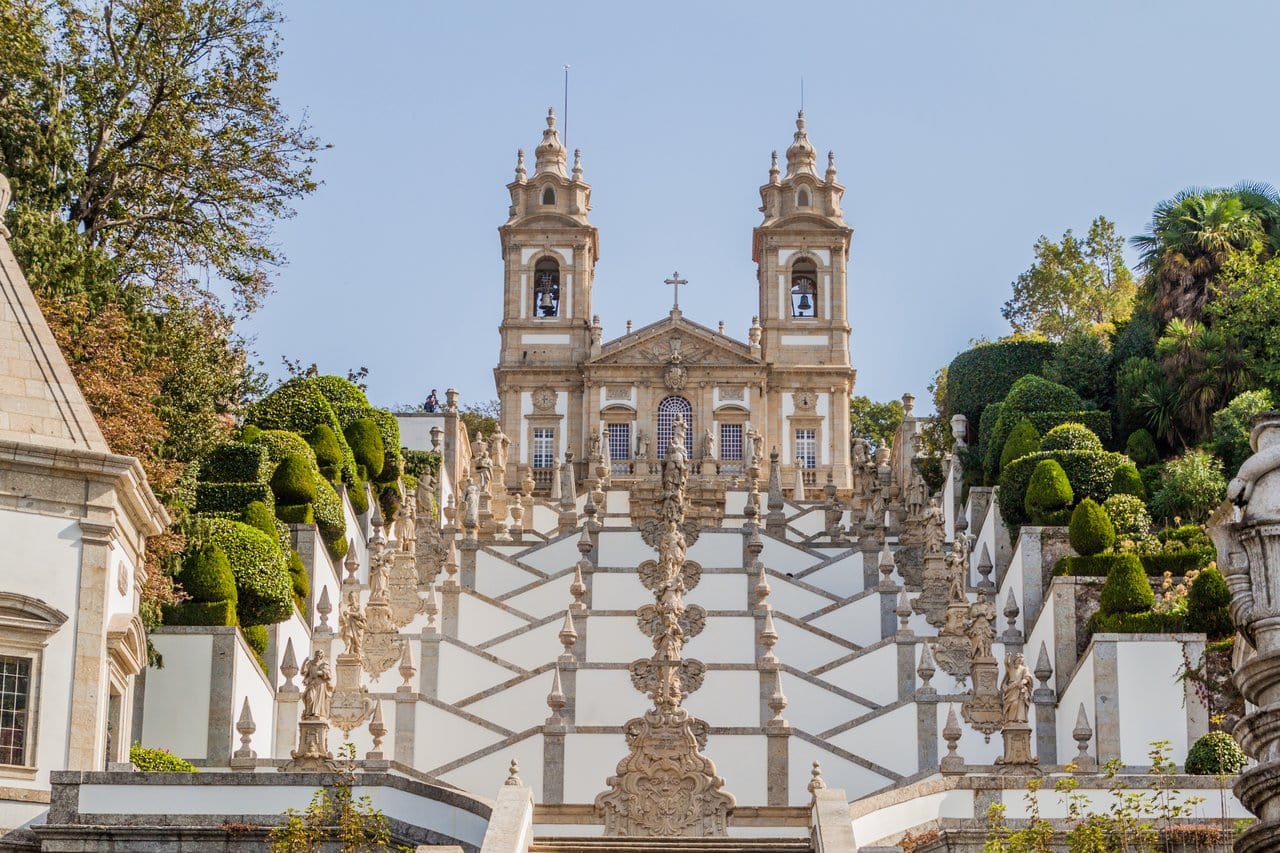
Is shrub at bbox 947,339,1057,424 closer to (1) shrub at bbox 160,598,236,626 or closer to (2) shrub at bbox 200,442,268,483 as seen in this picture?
(2) shrub at bbox 200,442,268,483

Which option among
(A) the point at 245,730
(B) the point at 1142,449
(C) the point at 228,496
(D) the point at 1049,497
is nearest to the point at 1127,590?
(D) the point at 1049,497

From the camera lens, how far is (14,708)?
886 inches

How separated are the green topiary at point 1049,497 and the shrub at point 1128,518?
2.93 ft

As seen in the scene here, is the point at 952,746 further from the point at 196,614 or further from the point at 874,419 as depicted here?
the point at 874,419

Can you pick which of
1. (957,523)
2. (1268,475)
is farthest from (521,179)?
(1268,475)

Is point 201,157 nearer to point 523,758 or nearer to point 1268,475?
point 523,758

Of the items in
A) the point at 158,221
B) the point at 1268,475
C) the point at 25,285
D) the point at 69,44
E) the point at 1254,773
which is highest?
the point at 69,44

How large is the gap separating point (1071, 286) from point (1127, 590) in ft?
87.5

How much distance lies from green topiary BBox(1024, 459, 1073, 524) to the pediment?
25.5 metres

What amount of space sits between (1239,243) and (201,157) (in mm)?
19618

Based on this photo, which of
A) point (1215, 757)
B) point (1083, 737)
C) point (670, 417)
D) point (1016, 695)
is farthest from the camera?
point (670, 417)

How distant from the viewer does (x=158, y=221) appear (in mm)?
35906

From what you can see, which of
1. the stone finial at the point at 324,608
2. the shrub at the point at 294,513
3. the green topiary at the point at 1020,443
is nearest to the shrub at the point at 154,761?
the stone finial at the point at 324,608

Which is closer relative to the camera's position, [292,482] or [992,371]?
[292,482]
